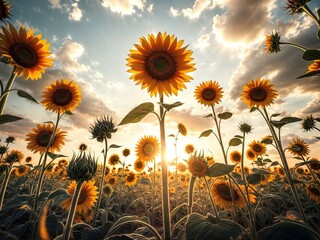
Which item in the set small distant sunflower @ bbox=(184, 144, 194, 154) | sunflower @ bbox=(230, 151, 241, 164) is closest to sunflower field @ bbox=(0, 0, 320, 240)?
sunflower @ bbox=(230, 151, 241, 164)

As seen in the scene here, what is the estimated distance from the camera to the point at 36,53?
11.0 ft

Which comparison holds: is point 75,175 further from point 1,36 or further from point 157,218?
point 157,218

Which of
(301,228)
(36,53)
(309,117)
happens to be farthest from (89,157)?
(309,117)

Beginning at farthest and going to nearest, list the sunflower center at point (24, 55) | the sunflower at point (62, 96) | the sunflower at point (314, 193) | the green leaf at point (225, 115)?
the sunflower at point (314, 193) → the sunflower at point (62, 96) → the green leaf at point (225, 115) → the sunflower center at point (24, 55)

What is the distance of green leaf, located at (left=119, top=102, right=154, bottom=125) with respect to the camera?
177 centimetres

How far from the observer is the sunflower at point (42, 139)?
462cm

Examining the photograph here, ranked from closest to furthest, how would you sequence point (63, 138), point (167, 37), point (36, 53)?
point (167, 37) < point (36, 53) < point (63, 138)

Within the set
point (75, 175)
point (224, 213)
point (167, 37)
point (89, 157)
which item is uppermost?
point (167, 37)

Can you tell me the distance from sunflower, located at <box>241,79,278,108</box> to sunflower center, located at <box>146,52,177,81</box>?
347 centimetres

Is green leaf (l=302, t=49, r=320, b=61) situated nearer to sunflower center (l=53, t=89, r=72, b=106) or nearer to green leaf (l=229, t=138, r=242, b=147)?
green leaf (l=229, t=138, r=242, b=147)

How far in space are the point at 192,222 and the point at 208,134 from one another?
7.25ft

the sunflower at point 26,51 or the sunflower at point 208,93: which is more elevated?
the sunflower at point 208,93

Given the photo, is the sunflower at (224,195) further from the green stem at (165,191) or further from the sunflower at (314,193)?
the green stem at (165,191)

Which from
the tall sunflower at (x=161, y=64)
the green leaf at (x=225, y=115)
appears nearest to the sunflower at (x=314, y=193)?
the green leaf at (x=225, y=115)
